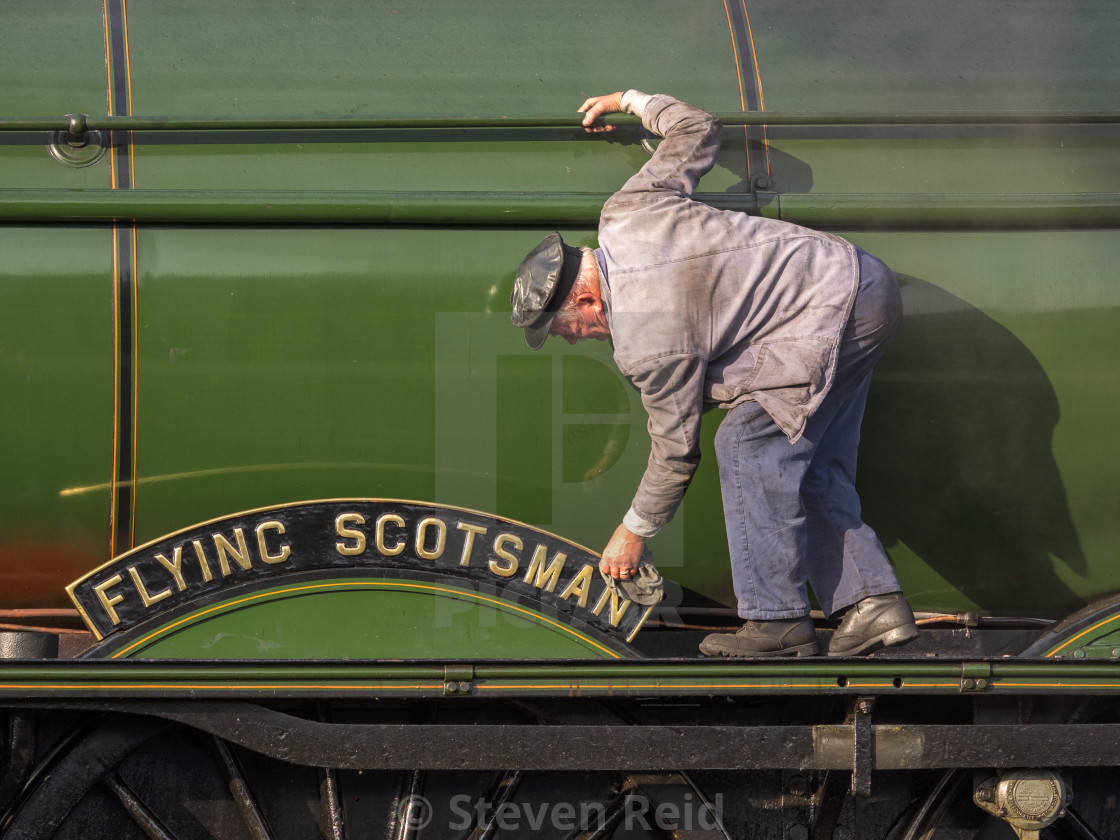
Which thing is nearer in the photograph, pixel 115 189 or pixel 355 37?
pixel 115 189

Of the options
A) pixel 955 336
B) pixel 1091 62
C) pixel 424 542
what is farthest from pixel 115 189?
pixel 1091 62

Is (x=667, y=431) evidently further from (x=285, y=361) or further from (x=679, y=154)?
(x=285, y=361)

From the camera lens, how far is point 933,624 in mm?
2822

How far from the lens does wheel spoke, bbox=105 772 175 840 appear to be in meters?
2.62

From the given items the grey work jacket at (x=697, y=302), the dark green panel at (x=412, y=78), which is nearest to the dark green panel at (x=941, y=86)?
the dark green panel at (x=412, y=78)

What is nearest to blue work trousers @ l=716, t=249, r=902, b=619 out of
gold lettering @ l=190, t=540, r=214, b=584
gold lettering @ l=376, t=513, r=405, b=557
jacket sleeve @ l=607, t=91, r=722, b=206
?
jacket sleeve @ l=607, t=91, r=722, b=206

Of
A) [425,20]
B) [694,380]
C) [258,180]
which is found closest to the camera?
[694,380]

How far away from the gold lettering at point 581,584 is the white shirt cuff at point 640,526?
14 cm

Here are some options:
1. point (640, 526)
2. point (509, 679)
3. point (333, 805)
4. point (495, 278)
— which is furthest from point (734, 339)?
point (333, 805)

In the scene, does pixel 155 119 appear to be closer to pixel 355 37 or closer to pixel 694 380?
pixel 355 37

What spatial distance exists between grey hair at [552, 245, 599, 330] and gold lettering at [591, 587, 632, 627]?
67 cm

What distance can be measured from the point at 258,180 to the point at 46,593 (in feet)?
3.81

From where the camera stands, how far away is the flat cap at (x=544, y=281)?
98.7 inches

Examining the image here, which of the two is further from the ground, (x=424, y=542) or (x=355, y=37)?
(x=355, y=37)
